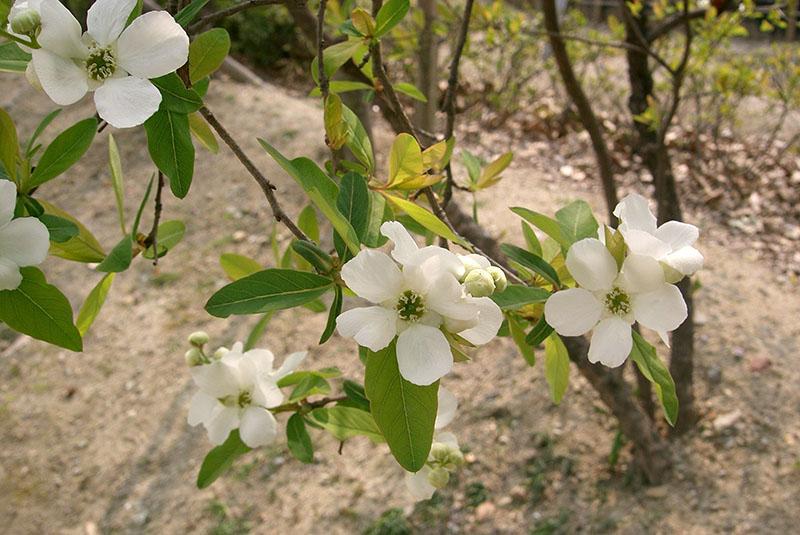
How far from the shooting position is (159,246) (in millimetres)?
857

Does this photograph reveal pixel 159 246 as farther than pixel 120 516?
No

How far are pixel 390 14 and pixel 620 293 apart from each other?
39cm

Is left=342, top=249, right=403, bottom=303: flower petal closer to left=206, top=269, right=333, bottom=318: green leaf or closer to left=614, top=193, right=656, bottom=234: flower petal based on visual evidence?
left=206, top=269, right=333, bottom=318: green leaf

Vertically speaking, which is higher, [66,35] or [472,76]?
[66,35]

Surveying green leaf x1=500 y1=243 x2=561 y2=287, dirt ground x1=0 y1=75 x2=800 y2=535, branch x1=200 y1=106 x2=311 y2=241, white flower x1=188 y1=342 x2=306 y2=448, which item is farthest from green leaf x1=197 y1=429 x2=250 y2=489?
dirt ground x1=0 y1=75 x2=800 y2=535

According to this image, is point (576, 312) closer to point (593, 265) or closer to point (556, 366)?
point (593, 265)

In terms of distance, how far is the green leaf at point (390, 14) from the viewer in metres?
0.74

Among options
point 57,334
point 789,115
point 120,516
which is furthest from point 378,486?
point 789,115

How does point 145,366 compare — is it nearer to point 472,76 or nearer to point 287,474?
point 287,474

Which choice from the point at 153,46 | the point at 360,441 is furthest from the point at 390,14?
the point at 360,441

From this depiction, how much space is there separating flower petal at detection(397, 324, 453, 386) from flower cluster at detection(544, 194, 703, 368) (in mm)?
96

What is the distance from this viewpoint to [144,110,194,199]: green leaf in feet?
1.84

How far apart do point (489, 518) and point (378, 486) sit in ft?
0.99

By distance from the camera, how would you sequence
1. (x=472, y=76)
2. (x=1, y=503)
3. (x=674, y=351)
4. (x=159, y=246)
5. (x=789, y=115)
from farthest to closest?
(x=472, y=76), (x=789, y=115), (x=1, y=503), (x=674, y=351), (x=159, y=246)
